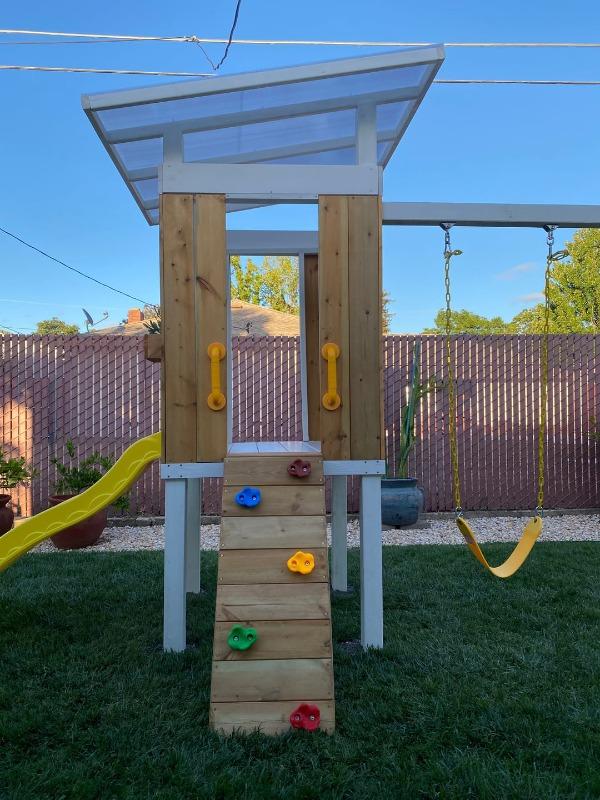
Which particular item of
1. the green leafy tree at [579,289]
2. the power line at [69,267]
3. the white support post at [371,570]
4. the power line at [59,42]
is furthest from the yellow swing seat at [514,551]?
the green leafy tree at [579,289]

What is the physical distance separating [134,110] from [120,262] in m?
28.1

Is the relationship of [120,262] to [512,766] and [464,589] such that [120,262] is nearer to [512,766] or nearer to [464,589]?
[464,589]

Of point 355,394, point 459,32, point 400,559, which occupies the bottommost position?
point 400,559

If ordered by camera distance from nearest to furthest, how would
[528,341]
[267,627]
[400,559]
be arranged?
[267,627]
[400,559]
[528,341]

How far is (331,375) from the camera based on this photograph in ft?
11.5

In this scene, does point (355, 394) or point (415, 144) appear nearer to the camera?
point (355, 394)

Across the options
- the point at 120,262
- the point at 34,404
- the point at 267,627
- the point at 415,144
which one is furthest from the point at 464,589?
the point at 120,262

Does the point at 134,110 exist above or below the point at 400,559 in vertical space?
above

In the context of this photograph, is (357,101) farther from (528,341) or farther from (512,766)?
(528,341)

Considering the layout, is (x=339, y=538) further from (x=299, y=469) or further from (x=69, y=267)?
(x=69, y=267)

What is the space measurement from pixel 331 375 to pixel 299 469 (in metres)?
0.53

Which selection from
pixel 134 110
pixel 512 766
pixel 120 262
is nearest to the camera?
pixel 512 766

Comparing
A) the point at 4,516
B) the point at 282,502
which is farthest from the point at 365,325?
the point at 4,516

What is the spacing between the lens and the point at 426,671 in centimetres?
312
